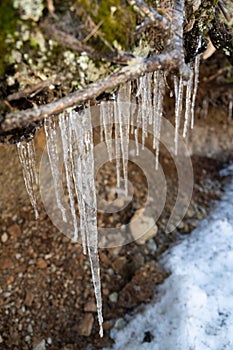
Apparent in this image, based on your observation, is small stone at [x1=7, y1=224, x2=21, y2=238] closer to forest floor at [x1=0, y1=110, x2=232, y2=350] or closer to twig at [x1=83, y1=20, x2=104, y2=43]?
forest floor at [x1=0, y1=110, x2=232, y2=350]

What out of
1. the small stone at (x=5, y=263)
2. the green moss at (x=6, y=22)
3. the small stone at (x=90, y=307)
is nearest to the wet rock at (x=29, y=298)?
the small stone at (x=5, y=263)

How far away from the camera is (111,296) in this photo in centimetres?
336

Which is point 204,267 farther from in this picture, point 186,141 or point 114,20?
point 114,20

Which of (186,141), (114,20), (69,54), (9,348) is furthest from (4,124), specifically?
(186,141)

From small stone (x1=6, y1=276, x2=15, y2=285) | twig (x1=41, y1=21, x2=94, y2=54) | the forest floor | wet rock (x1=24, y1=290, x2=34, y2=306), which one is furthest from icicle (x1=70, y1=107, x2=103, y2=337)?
small stone (x1=6, y1=276, x2=15, y2=285)

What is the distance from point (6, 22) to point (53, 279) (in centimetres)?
244

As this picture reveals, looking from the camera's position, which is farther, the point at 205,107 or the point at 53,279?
the point at 205,107

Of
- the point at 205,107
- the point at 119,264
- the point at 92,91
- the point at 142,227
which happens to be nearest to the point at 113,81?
the point at 92,91

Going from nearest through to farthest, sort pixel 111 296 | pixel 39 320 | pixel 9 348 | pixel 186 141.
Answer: pixel 9 348 → pixel 39 320 → pixel 111 296 → pixel 186 141

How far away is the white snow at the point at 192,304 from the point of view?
8.98ft

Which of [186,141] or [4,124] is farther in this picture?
[186,141]

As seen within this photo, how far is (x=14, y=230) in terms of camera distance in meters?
3.47

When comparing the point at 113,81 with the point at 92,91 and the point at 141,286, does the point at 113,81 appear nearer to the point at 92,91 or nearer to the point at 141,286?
the point at 92,91

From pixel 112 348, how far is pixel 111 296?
47cm
